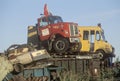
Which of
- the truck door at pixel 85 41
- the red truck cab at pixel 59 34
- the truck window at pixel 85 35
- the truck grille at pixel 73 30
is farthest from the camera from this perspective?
the truck window at pixel 85 35

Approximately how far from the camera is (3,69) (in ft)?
59.1

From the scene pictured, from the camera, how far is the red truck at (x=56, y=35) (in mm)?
21000

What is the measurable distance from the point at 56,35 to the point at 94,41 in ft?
11.5

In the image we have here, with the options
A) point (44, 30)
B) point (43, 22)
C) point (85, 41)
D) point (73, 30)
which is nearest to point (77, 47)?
point (73, 30)

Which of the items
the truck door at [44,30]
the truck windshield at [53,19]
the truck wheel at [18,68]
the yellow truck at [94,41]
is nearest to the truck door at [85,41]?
the yellow truck at [94,41]

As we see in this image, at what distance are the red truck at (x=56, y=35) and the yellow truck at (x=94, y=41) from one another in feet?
5.31

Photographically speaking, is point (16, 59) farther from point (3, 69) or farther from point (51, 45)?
point (51, 45)

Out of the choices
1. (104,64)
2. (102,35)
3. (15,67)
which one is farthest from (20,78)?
(102,35)

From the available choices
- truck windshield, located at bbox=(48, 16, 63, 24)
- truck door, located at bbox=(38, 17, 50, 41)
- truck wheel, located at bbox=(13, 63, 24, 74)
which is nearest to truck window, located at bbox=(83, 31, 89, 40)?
truck windshield, located at bbox=(48, 16, 63, 24)

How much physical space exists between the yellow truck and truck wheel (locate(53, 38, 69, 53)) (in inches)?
96.0

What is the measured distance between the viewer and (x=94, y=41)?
24.0 metres

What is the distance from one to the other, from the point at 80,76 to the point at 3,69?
396cm

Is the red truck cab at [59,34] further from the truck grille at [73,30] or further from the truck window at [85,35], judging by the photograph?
the truck window at [85,35]

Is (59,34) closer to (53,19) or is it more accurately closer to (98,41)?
(53,19)
